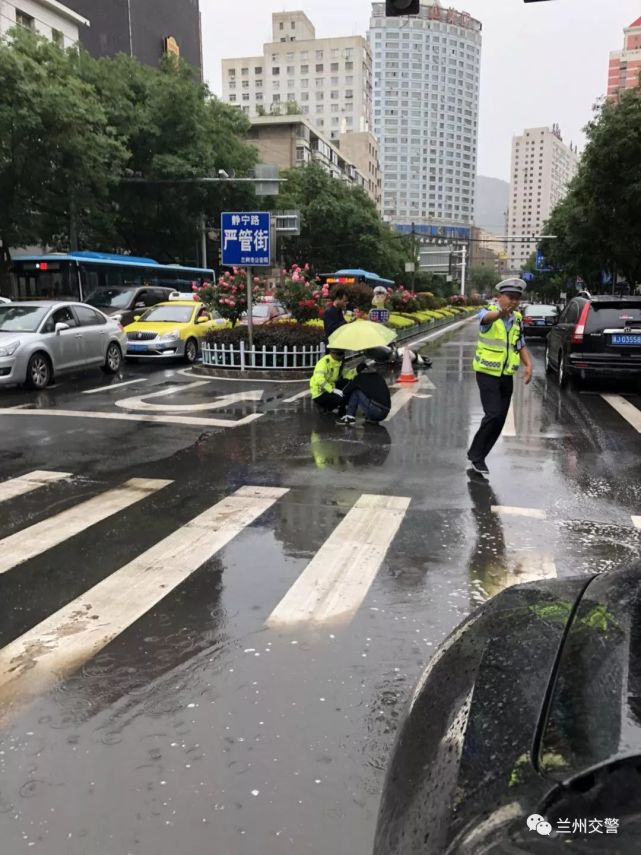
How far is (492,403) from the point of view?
6.97 meters

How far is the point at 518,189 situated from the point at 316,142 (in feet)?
160

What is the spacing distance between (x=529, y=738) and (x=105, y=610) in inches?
116

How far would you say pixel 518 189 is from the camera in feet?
406

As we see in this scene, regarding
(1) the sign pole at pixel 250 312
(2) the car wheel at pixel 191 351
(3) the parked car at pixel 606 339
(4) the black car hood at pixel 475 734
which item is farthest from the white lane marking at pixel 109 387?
(4) the black car hood at pixel 475 734

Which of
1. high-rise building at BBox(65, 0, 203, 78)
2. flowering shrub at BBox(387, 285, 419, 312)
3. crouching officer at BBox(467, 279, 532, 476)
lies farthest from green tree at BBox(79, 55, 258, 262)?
crouching officer at BBox(467, 279, 532, 476)

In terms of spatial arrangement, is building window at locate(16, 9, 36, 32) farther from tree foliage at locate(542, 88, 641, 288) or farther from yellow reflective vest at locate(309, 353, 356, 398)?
yellow reflective vest at locate(309, 353, 356, 398)

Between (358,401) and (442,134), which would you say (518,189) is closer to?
(442,134)

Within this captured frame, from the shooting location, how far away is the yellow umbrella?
8.90 m

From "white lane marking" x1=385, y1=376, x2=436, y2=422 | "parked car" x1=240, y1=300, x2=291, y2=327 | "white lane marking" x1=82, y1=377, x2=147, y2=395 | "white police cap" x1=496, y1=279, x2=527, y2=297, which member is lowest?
"white lane marking" x1=385, y1=376, x2=436, y2=422

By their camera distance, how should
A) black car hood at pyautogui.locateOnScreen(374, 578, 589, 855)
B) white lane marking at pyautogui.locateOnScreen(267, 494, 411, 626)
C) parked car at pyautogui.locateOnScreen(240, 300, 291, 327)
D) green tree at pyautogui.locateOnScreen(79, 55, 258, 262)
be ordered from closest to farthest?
black car hood at pyautogui.locateOnScreen(374, 578, 589, 855) → white lane marking at pyautogui.locateOnScreen(267, 494, 411, 626) → parked car at pyautogui.locateOnScreen(240, 300, 291, 327) → green tree at pyautogui.locateOnScreen(79, 55, 258, 262)

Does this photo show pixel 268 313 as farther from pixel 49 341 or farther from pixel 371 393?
pixel 371 393

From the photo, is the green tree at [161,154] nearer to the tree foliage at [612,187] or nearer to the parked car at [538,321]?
the parked car at [538,321]

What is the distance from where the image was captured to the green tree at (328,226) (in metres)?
49.1

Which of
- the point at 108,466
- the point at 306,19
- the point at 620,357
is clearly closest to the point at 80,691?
the point at 108,466
